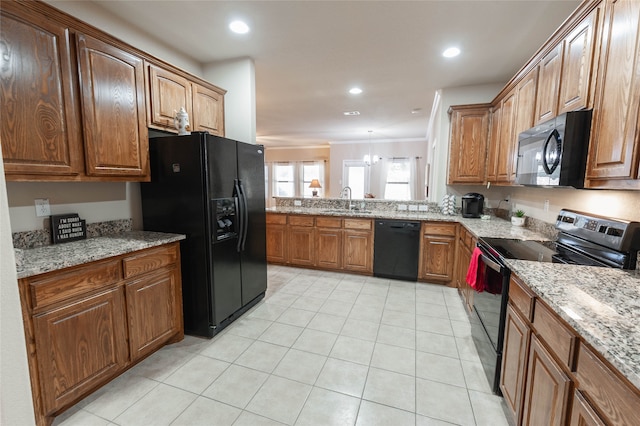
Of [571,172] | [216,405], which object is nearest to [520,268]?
[571,172]

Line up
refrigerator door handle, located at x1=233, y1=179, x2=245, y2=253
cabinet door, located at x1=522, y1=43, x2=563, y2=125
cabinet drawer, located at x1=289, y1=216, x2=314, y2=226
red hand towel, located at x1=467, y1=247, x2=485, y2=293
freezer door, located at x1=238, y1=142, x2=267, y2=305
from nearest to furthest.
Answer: cabinet door, located at x1=522, y1=43, x2=563, y2=125 → red hand towel, located at x1=467, y1=247, x2=485, y2=293 → refrigerator door handle, located at x1=233, y1=179, x2=245, y2=253 → freezer door, located at x1=238, y1=142, x2=267, y2=305 → cabinet drawer, located at x1=289, y1=216, x2=314, y2=226

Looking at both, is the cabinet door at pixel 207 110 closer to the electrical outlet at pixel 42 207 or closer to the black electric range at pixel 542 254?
the electrical outlet at pixel 42 207

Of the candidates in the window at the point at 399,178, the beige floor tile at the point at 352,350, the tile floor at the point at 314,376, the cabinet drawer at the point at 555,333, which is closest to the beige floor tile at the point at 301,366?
the tile floor at the point at 314,376

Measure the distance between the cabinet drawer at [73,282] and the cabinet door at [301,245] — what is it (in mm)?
2538

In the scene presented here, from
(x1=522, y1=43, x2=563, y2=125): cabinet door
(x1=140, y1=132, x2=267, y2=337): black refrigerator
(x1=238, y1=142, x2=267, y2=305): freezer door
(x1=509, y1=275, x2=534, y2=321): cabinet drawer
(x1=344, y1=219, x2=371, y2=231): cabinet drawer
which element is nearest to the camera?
(x1=509, y1=275, x2=534, y2=321): cabinet drawer

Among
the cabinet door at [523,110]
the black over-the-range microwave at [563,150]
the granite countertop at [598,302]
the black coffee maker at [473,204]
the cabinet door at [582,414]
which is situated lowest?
the cabinet door at [582,414]

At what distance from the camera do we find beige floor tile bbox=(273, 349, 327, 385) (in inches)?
76.0

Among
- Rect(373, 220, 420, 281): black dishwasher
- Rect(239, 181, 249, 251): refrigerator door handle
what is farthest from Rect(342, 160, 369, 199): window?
Rect(239, 181, 249, 251): refrigerator door handle

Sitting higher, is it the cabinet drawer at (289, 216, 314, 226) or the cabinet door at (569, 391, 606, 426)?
the cabinet drawer at (289, 216, 314, 226)

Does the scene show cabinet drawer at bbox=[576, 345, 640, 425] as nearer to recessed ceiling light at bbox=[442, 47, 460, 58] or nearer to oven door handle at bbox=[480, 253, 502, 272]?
oven door handle at bbox=[480, 253, 502, 272]

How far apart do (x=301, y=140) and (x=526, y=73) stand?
642cm

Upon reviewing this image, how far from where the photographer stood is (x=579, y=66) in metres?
1.65

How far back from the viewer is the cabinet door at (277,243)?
426cm

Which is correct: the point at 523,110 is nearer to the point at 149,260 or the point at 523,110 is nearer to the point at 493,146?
the point at 493,146
